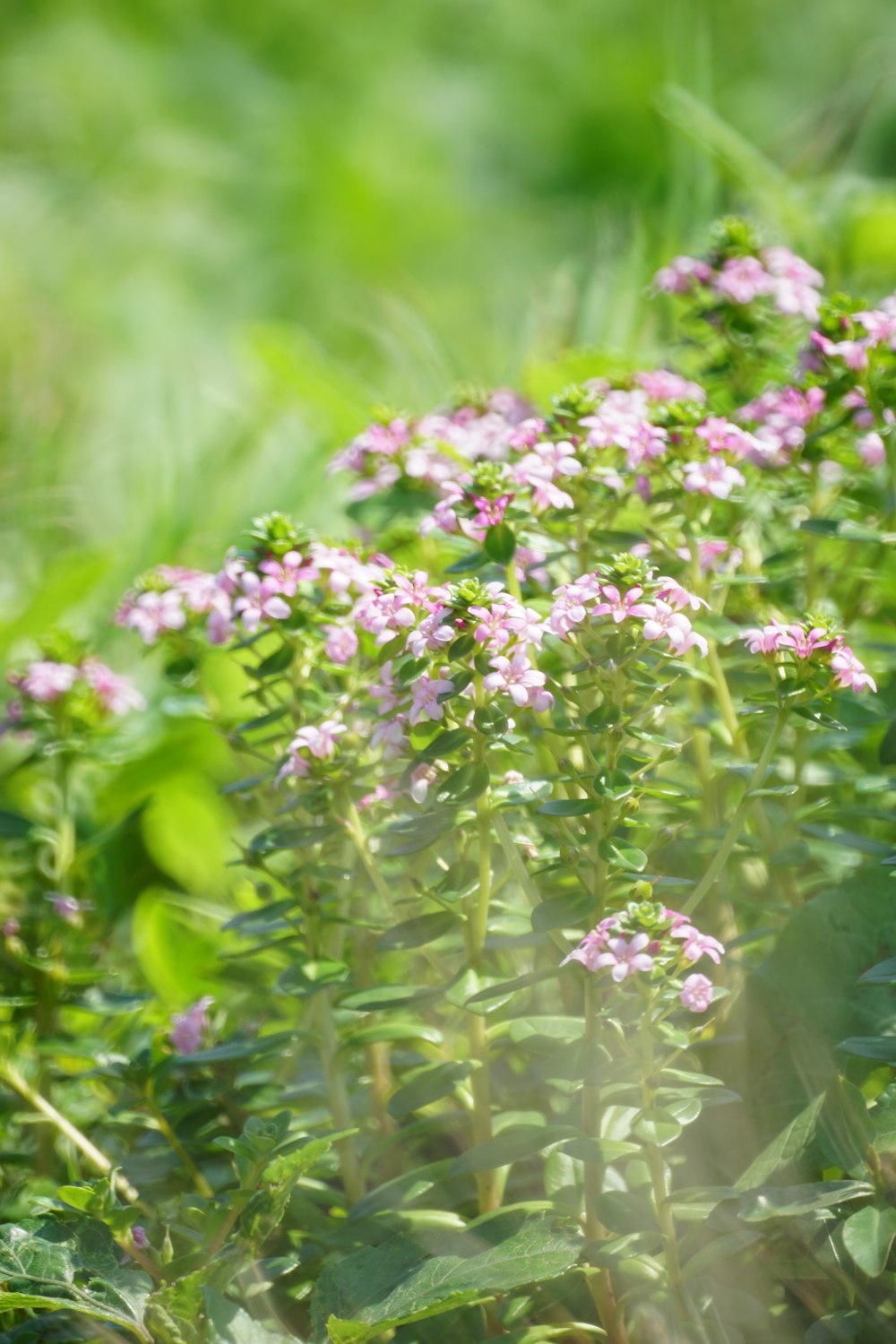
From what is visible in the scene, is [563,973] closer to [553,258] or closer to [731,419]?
[731,419]

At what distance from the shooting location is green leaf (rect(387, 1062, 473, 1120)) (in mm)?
892

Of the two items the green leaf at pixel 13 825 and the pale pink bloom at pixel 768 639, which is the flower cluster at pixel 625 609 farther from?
the green leaf at pixel 13 825

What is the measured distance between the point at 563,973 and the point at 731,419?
523mm

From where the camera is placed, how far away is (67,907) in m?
1.14

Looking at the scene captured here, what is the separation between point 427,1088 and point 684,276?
2.44 ft

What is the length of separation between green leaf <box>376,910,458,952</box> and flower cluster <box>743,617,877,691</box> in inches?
10.8

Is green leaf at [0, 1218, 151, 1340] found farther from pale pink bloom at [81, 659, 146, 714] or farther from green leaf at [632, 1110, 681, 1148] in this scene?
pale pink bloom at [81, 659, 146, 714]

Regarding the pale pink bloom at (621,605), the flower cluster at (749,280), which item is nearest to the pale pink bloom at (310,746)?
the pale pink bloom at (621,605)

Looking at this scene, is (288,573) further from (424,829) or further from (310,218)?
(310,218)

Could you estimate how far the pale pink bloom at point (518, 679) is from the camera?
0.80 metres

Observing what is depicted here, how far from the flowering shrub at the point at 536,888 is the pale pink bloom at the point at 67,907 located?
0.04 meters

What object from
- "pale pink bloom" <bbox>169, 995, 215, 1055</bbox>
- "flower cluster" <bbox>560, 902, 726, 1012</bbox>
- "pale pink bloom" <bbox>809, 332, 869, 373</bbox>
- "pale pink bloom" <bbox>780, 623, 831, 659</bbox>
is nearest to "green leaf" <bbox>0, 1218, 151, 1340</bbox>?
"pale pink bloom" <bbox>169, 995, 215, 1055</bbox>

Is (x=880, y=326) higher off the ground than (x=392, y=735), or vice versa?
(x=880, y=326)

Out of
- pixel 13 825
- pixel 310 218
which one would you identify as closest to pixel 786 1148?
pixel 13 825
